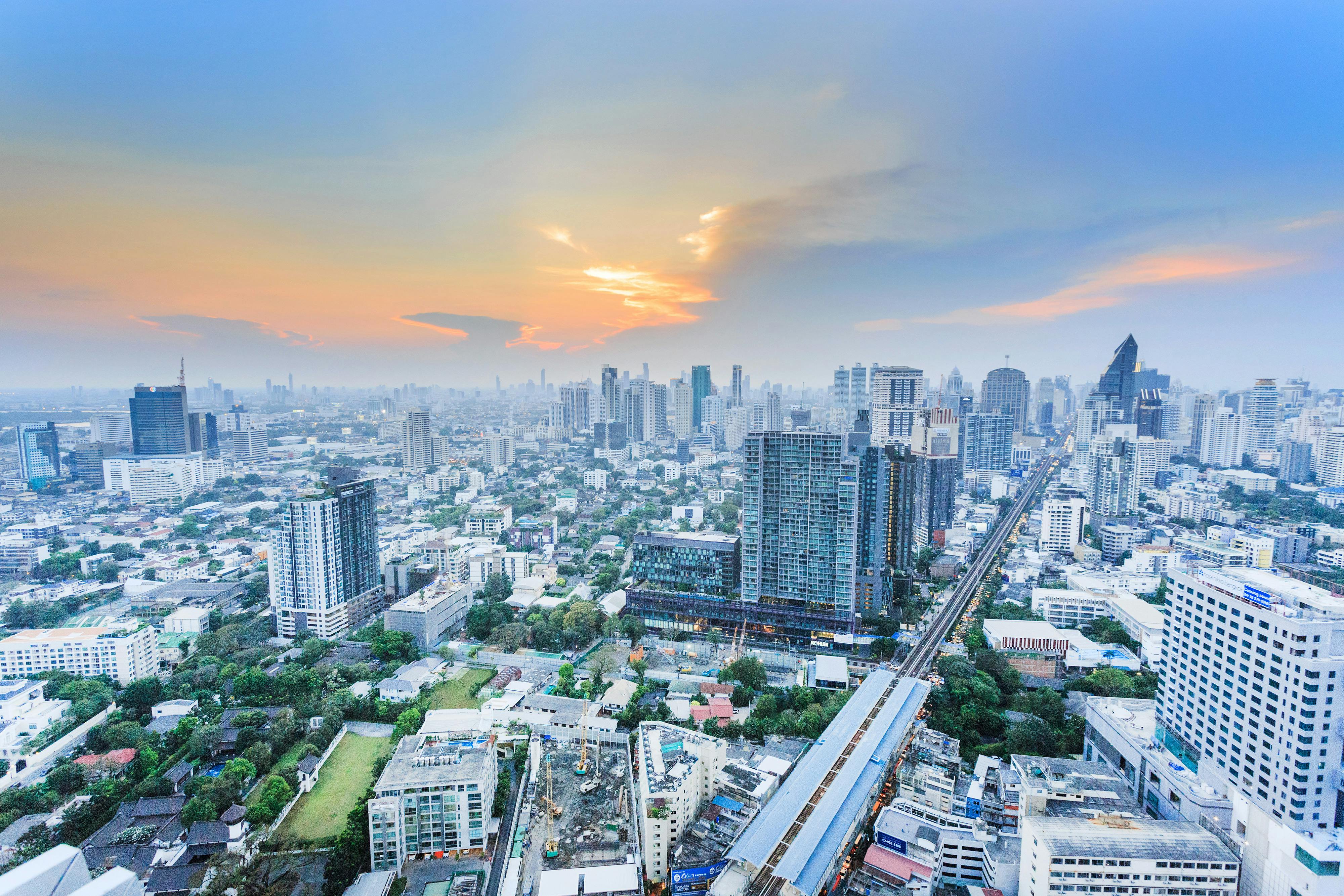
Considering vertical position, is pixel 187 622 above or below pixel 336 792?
above

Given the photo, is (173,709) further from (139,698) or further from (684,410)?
(684,410)

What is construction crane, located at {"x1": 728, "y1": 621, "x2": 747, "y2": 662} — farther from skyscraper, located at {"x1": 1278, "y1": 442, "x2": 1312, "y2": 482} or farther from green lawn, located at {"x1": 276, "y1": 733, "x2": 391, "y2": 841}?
skyscraper, located at {"x1": 1278, "y1": 442, "x2": 1312, "y2": 482}

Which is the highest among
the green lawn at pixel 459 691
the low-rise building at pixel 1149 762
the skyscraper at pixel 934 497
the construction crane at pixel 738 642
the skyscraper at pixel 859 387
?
the skyscraper at pixel 859 387

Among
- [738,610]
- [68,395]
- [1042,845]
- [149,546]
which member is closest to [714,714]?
[738,610]

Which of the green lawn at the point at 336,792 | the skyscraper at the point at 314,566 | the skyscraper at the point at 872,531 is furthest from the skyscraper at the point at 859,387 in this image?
the green lawn at the point at 336,792

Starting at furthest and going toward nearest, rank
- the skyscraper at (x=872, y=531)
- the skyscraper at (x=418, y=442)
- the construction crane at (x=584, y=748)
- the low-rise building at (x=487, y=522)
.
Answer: the skyscraper at (x=418, y=442)
the low-rise building at (x=487, y=522)
the skyscraper at (x=872, y=531)
the construction crane at (x=584, y=748)

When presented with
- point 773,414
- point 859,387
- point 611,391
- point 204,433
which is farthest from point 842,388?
point 204,433

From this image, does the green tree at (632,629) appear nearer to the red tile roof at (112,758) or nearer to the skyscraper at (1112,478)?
the red tile roof at (112,758)
